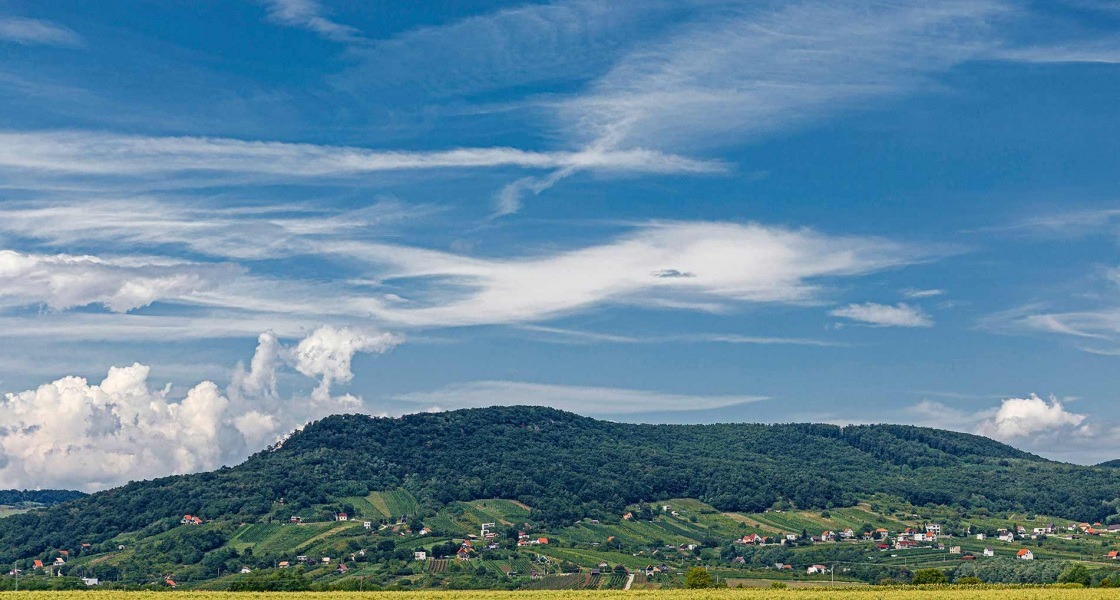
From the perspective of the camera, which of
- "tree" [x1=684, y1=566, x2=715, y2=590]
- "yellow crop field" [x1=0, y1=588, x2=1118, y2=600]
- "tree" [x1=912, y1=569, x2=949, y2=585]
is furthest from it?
"tree" [x1=684, y1=566, x2=715, y2=590]

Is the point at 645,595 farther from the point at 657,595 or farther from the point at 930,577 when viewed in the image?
the point at 930,577

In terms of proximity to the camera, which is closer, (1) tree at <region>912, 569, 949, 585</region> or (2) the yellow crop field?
(2) the yellow crop field

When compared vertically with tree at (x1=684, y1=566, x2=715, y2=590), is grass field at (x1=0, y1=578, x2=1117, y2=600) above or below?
above

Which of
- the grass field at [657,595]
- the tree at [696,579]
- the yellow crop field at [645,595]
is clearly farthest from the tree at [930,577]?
the yellow crop field at [645,595]

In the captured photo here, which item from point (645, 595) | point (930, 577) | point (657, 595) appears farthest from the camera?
point (930, 577)

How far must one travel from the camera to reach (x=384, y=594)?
10575 cm

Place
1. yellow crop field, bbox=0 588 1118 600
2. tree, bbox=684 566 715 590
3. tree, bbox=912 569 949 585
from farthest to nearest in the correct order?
tree, bbox=684 566 715 590
tree, bbox=912 569 949 585
yellow crop field, bbox=0 588 1118 600

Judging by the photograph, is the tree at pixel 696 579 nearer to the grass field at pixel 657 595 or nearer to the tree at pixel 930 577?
the tree at pixel 930 577

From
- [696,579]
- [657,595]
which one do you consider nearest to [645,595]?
[657,595]

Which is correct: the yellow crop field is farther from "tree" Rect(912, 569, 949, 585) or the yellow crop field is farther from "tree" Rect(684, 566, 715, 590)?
"tree" Rect(684, 566, 715, 590)

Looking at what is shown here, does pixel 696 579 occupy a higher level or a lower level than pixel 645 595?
lower

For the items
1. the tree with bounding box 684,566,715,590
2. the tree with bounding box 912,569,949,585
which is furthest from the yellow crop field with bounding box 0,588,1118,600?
the tree with bounding box 684,566,715,590

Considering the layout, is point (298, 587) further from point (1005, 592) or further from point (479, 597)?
point (1005, 592)

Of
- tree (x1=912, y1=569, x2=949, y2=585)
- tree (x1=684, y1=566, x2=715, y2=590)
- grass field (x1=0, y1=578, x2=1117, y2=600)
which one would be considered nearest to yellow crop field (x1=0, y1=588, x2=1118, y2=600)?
grass field (x1=0, y1=578, x2=1117, y2=600)
